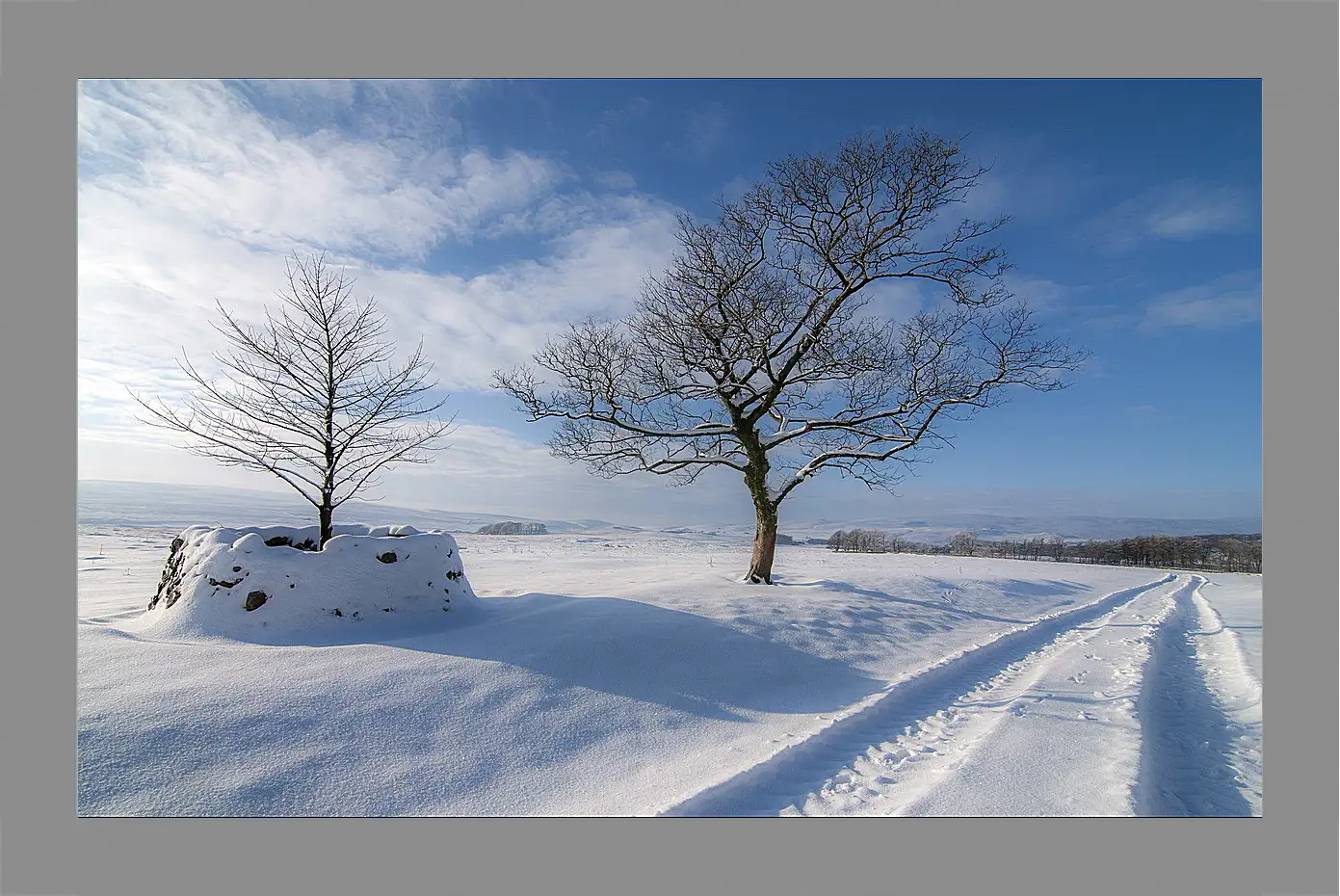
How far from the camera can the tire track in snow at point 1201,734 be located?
404 centimetres

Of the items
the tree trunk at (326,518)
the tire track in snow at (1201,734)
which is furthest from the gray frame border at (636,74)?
the tree trunk at (326,518)

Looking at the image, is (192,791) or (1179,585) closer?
(192,791)

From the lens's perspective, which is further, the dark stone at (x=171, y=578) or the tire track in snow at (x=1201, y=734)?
the dark stone at (x=171, y=578)

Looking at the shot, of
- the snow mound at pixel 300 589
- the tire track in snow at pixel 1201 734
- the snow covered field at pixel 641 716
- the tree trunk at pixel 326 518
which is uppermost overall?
the tree trunk at pixel 326 518

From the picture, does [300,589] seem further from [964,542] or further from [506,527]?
[964,542]

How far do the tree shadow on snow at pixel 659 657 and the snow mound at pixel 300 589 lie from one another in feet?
1.97

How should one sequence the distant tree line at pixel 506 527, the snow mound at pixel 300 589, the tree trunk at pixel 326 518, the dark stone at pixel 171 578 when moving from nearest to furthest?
1. the snow mound at pixel 300 589
2. the dark stone at pixel 171 578
3. the tree trunk at pixel 326 518
4. the distant tree line at pixel 506 527

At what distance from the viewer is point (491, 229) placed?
6340mm

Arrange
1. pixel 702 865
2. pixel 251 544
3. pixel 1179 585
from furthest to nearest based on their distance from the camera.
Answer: pixel 1179 585 < pixel 251 544 < pixel 702 865

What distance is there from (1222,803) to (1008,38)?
619 centimetres

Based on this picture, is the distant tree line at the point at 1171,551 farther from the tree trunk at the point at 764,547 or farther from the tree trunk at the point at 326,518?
the tree trunk at the point at 326,518

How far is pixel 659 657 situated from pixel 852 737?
1.95m

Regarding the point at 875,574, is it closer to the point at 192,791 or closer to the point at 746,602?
the point at 746,602
